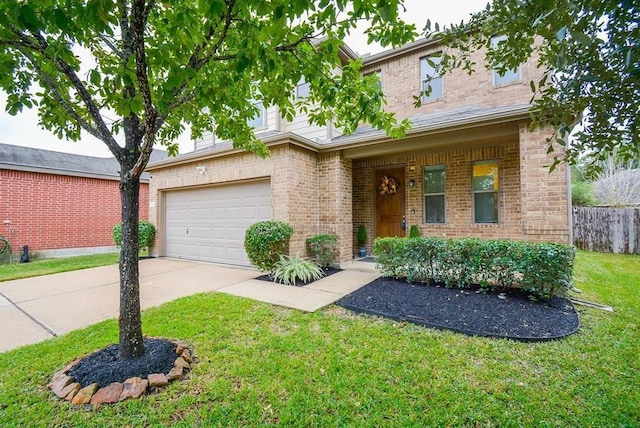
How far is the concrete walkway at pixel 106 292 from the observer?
Result: 3.79 meters

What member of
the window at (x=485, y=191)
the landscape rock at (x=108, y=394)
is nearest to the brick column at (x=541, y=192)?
the window at (x=485, y=191)

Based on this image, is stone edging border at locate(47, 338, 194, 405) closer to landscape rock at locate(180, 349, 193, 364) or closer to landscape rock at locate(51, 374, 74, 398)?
landscape rock at locate(51, 374, 74, 398)

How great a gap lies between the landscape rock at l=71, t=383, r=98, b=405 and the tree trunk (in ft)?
1.12

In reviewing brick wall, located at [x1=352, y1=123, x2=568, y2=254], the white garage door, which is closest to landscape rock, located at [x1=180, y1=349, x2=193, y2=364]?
the white garage door

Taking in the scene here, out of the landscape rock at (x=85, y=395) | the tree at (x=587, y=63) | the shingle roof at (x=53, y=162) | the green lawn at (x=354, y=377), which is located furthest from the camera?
the shingle roof at (x=53, y=162)

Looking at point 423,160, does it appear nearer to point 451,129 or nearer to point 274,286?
point 451,129

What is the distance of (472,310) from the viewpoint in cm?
402

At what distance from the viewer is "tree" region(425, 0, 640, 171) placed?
1.28 m

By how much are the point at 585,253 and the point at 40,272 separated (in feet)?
53.3

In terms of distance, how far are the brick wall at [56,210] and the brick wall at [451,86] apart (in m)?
11.2

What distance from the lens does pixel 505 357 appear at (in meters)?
2.84

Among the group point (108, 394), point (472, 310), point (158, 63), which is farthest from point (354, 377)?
point (158, 63)

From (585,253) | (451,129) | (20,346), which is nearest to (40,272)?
(20,346)

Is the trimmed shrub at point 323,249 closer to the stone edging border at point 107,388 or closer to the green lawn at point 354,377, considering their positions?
the green lawn at point 354,377
